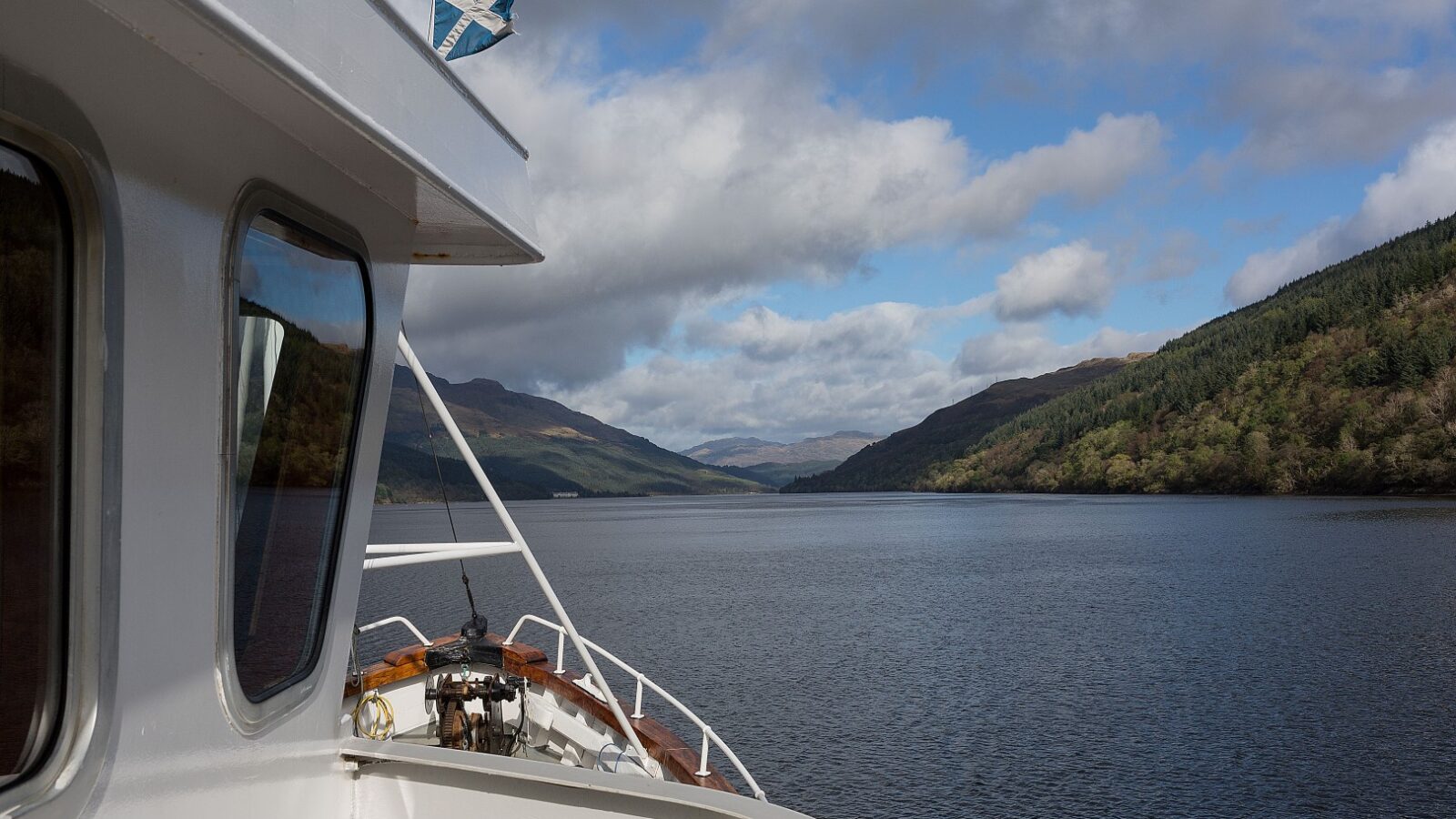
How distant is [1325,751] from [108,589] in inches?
912

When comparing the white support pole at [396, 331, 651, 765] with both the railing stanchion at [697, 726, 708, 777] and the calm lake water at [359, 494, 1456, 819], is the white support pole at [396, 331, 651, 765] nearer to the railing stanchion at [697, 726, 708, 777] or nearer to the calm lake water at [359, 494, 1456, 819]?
the railing stanchion at [697, 726, 708, 777]

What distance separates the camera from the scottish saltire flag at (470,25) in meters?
5.73

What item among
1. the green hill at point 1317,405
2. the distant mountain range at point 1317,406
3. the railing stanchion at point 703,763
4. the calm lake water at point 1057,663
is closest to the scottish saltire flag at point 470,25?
the railing stanchion at point 703,763

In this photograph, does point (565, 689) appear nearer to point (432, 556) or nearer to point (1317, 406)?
point (432, 556)

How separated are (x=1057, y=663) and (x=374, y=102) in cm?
2996

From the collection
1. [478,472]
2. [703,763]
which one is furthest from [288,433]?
[703,763]

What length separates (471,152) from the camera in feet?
11.7

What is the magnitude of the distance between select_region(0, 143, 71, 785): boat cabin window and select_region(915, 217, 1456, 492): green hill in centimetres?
12432

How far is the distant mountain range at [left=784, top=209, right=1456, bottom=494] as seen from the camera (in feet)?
381

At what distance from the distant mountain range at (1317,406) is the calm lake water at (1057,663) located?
55.1 m

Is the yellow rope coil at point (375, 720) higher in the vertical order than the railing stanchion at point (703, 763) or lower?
higher

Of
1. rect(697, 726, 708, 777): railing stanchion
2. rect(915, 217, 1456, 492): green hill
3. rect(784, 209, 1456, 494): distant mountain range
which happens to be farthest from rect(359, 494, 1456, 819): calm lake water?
rect(915, 217, 1456, 492): green hill

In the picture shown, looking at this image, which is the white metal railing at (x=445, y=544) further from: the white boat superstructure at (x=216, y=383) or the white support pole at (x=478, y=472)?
the white boat superstructure at (x=216, y=383)

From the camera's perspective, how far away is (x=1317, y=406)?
138250mm
